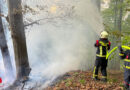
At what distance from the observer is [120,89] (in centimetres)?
393

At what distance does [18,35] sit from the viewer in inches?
212

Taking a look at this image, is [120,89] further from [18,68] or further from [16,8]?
[16,8]

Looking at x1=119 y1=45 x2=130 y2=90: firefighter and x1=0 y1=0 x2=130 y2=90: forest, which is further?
x1=0 y1=0 x2=130 y2=90: forest

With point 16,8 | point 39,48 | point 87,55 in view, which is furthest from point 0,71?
point 87,55

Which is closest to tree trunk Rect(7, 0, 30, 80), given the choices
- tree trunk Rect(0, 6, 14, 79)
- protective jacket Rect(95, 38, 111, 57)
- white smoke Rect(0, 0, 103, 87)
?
white smoke Rect(0, 0, 103, 87)

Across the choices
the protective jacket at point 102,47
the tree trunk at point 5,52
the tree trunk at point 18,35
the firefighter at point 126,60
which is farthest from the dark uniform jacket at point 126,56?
the tree trunk at point 5,52

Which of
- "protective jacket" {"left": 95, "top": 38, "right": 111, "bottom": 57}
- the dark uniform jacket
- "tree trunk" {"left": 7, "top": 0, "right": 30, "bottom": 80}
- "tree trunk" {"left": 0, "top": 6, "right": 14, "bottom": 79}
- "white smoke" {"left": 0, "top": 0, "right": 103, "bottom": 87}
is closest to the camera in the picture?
the dark uniform jacket

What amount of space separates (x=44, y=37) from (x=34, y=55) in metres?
1.74

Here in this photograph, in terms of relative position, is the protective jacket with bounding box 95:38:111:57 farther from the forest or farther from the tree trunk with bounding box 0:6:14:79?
the tree trunk with bounding box 0:6:14:79

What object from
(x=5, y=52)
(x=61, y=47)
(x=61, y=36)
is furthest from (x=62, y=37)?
(x=5, y=52)

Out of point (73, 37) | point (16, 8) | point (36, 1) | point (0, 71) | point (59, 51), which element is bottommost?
point (0, 71)

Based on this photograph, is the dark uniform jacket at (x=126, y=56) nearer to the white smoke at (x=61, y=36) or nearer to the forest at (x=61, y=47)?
the forest at (x=61, y=47)

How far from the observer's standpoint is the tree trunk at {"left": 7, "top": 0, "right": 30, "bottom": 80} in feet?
17.1

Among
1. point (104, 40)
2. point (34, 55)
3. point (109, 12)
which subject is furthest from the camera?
point (109, 12)
